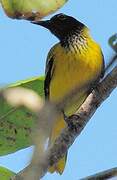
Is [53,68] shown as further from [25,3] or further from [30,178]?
[30,178]

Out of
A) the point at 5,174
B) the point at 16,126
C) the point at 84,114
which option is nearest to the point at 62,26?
the point at 16,126

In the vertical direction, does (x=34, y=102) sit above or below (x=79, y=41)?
above

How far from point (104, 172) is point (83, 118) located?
0.47 metres

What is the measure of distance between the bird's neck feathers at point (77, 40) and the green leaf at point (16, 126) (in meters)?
1.54

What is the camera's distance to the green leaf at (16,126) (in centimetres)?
171

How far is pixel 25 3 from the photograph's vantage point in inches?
39.3

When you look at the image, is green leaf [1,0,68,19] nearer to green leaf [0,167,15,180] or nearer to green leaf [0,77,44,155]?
green leaf [0,77,44,155]

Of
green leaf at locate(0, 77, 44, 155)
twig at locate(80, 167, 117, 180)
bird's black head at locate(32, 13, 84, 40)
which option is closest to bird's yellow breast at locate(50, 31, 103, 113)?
bird's black head at locate(32, 13, 84, 40)

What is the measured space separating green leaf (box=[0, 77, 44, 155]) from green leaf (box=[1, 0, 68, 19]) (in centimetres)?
61

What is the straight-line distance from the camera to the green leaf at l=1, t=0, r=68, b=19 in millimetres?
969

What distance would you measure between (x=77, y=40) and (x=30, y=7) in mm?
2608

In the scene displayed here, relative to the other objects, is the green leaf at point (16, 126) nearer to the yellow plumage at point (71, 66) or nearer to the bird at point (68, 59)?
the bird at point (68, 59)

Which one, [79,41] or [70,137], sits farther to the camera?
[79,41]

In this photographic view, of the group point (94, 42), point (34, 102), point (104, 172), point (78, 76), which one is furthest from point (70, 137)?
point (94, 42)
